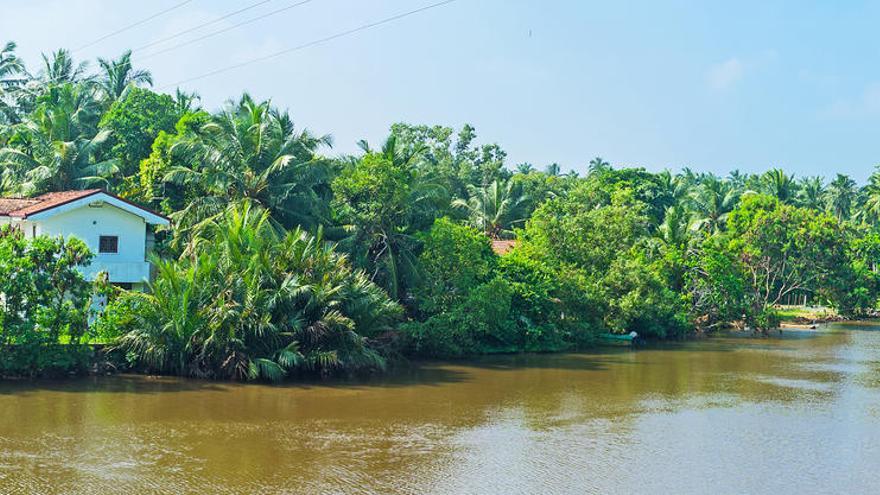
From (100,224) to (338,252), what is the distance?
7116 mm

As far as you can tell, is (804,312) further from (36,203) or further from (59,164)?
(36,203)

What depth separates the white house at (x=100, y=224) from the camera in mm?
25188

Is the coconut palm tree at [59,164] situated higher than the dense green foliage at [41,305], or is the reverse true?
the coconut palm tree at [59,164]

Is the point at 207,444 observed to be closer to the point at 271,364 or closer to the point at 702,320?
the point at 271,364

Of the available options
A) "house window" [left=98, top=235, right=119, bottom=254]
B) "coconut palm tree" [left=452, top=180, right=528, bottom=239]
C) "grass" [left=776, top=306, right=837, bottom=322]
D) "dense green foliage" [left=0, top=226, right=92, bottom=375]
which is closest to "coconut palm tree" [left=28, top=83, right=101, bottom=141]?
"house window" [left=98, top=235, right=119, bottom=254]

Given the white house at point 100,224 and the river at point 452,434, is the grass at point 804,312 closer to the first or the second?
the river at point 452,434

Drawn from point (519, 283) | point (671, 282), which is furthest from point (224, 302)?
point (671, 282)

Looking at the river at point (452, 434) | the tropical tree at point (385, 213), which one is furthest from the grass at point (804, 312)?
the tropical tree at point (385, 213)

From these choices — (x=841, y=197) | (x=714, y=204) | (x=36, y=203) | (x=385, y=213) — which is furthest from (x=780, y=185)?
(x=36, y=203)

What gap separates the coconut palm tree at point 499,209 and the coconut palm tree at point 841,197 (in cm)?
3465

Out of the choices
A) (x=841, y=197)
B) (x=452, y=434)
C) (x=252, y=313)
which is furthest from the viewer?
(x=841, y=197)

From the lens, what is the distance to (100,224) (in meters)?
26.0

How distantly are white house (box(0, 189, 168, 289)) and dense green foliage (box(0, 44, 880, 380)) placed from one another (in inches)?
34.7

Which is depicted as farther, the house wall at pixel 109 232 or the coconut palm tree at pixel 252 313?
the house wall at pixel 109 232
